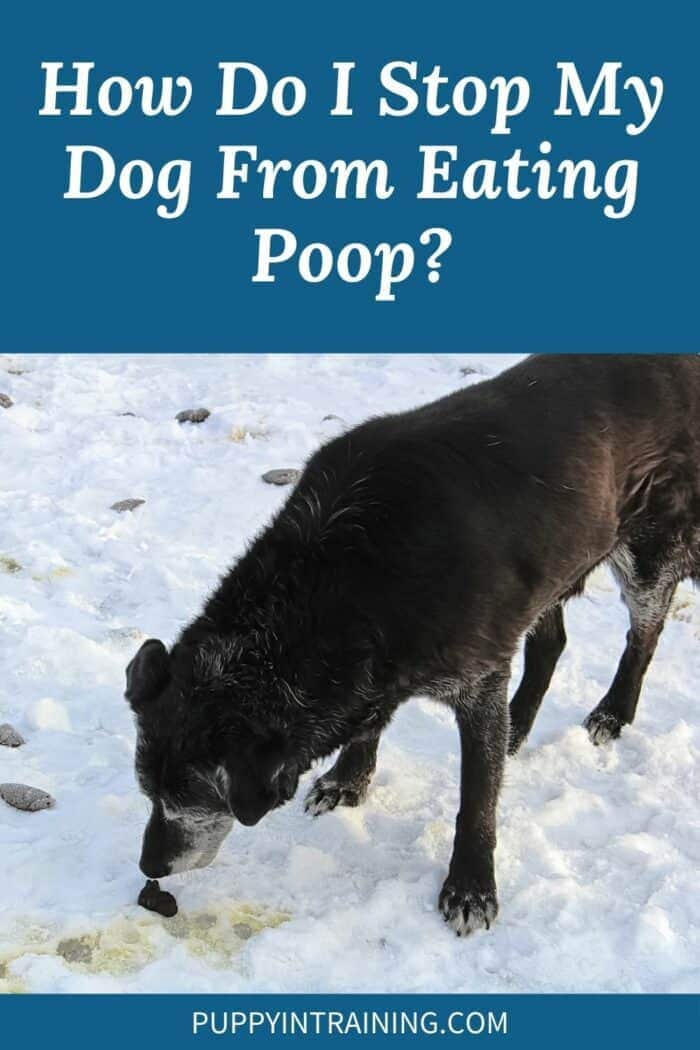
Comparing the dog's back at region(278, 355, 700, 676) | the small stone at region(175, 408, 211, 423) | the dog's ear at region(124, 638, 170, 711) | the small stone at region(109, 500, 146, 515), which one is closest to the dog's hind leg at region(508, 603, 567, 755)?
the dog's back at region(278, 355, 700, 676)

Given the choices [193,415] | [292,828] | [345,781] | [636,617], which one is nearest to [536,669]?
[636,617]

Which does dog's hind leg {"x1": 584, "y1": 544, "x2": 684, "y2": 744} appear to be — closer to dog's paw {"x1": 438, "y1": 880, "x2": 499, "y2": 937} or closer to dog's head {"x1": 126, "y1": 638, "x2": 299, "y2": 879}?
dog's paw {"x1": 438, "y1": 880, "x2": 499, "y2": 937}

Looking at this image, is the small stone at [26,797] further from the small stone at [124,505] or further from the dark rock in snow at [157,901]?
the small stone at [124,505]

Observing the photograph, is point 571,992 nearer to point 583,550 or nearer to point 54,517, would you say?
point 583,550

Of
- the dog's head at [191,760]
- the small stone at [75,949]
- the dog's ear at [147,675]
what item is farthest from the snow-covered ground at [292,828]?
the dog's ear at [147,675]

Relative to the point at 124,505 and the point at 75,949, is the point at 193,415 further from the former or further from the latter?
the point at 75,949

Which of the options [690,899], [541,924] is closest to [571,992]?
[541,924]
